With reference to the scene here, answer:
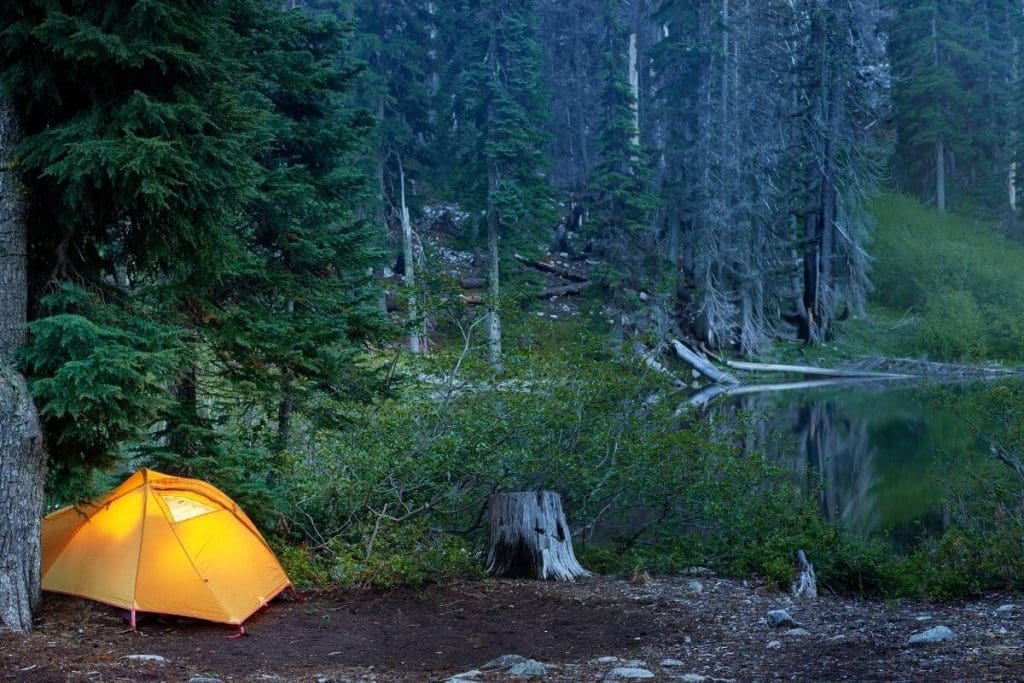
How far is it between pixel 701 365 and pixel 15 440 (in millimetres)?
26112

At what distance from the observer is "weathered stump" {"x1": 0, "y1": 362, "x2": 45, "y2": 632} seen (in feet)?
20.6

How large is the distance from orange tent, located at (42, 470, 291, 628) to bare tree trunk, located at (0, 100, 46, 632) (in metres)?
0.53

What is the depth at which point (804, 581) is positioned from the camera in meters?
8.65

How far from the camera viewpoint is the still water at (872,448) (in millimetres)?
12102

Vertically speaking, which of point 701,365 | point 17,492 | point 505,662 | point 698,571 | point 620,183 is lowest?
point 698,571

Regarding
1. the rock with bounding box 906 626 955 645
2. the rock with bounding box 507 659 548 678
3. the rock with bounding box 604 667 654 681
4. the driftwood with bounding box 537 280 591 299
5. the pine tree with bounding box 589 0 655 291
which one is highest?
the pine tree with bounding box 589 0 655 291

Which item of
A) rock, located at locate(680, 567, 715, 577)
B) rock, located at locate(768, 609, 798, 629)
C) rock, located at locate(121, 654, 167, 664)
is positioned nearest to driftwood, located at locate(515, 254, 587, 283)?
rock, located at locate(680, 567, 715, 577)

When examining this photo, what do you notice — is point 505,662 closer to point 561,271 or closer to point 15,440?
point 15,440

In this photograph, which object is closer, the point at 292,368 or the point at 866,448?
the point at 292,368

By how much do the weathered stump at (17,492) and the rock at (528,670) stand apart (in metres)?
3.40

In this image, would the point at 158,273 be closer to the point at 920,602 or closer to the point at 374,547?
the point at 374,547

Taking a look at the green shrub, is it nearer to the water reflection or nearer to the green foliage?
the green foliage

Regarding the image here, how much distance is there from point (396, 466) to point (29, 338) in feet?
12.2

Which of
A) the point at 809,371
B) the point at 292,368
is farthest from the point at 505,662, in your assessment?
the point at 809,371
